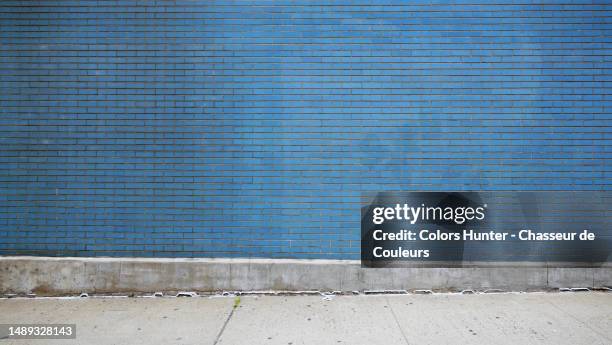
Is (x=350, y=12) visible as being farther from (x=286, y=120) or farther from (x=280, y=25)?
(x=286, y=120)

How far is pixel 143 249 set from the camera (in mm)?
5023

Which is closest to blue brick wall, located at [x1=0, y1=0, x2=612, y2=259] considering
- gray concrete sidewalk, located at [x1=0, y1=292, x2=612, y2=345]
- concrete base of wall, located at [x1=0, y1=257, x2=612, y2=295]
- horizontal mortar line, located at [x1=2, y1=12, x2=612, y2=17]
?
horizontal mortar line, located at [x1=2, y1=12, x2=612, y2=17]

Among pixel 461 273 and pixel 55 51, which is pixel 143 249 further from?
pixel 461 273

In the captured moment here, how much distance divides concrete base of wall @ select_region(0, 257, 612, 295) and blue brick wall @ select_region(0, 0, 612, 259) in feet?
0.54

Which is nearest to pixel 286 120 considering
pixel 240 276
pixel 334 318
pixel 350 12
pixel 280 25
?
pixel 280 25

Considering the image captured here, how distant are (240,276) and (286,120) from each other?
7.17ft

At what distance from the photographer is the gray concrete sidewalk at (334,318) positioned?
368 cm

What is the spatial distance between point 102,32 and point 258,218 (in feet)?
10.9

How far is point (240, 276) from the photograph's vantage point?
16.3ft

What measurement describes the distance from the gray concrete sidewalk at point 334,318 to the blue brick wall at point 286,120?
0.69 metres

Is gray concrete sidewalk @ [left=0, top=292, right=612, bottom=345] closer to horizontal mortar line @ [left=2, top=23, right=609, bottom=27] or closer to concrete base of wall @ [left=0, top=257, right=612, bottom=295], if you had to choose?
concrete base of wall @ [left=0, top=257, right=612, bottom=295]

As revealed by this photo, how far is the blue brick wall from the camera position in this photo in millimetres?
4996

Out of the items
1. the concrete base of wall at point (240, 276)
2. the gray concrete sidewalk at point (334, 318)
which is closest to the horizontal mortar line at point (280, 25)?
the concrete base of wall at point (240, 276)

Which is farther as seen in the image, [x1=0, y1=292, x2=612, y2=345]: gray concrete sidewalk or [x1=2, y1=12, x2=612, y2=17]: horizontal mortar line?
[x1=2, y1=12, x2=612, y2=17]: horizontal mortar line
